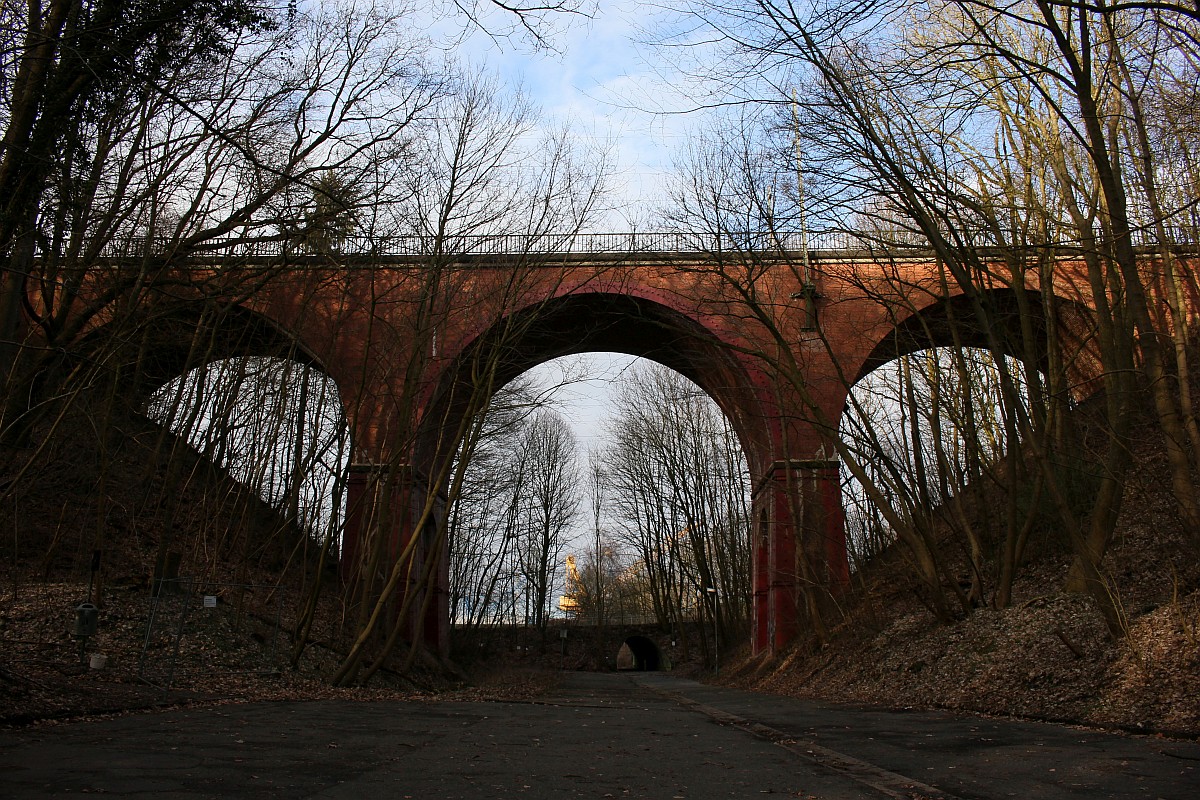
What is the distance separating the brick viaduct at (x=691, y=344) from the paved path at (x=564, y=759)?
340 inches

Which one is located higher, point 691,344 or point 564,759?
point 691,344

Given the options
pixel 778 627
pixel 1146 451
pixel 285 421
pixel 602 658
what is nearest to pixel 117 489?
pixel 285 421

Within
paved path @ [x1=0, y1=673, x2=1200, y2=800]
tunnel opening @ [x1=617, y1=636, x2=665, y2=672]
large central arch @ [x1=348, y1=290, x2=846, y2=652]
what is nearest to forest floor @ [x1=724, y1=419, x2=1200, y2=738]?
paved path @ [x1=0, y1=673, x2=1200, y2=800]

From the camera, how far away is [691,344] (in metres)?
22.1

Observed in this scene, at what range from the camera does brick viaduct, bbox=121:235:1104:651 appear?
55.6ft

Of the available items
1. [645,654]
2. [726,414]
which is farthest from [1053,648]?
[645,654]

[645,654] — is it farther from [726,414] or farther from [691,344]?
[691,344]

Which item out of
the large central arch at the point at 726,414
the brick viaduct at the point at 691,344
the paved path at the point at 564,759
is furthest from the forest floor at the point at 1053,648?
the large central arch at the point at 726,414

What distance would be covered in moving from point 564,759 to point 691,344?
1664 centimetres

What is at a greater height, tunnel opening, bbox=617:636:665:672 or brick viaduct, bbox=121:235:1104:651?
brick viaduct, bbox=121:235:1104:651

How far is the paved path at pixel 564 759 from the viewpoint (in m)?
4.48

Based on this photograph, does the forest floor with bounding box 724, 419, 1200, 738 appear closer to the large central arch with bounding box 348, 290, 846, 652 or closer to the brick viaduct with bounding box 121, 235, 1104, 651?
the brick viaduct with bounding box 121, 235, 1104, 651

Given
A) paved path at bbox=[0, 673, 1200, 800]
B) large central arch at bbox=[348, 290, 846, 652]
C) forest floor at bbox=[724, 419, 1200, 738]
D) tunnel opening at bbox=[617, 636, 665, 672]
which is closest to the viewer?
paved path at bbox=[0, 673, 1200, 800]

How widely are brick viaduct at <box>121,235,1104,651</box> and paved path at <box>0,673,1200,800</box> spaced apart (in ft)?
28.3
